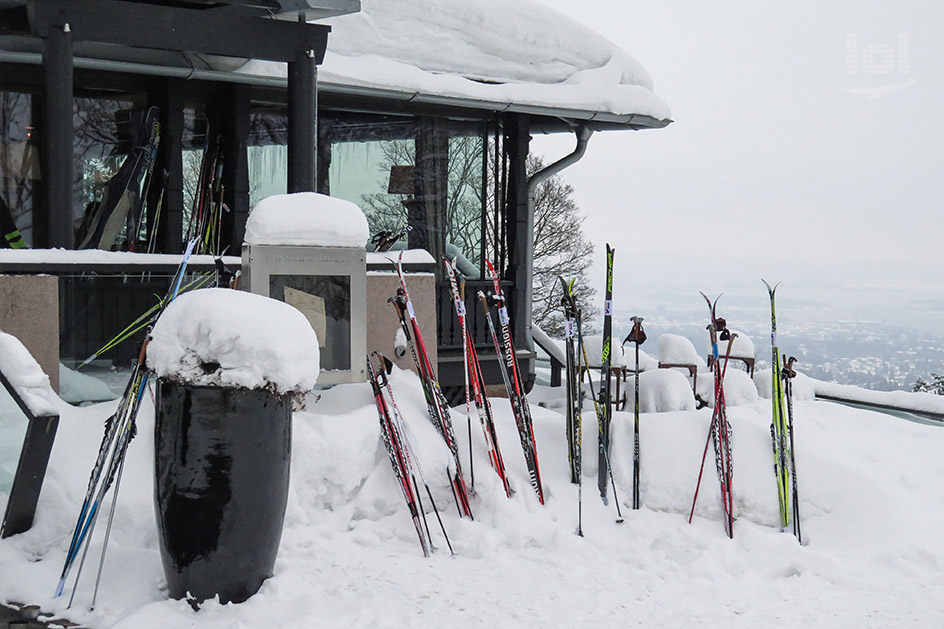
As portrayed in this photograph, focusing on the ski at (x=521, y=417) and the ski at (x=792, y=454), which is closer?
the ski at (x=792, y=454)

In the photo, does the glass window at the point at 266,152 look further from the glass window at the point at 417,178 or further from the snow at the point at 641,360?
the snow at the point at 641,360

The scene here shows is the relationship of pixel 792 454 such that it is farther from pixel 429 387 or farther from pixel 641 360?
pixel 641 360

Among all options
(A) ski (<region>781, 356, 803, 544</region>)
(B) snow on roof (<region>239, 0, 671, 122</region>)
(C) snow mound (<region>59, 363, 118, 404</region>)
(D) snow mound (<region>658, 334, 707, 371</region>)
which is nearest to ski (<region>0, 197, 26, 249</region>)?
(B) snow on roof (<region>239, 0, 671, 122</region>)

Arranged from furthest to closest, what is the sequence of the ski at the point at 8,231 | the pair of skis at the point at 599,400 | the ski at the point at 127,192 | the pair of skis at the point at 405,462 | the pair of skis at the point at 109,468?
the ski at the point at 127,192 → the ski at the point at 8,231 → the pair of skis at the point at 599,400 → the pair of skis at the point at 405,462 → the pair of skis at the point at 109,468

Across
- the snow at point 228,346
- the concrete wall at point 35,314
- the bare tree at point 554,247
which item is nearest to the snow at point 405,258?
the concrete wall at point 35,314

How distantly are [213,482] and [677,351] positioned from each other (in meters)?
5.12

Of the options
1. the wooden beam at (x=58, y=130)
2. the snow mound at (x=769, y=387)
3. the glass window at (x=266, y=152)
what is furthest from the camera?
→ the glass window at (x=266, y=152)

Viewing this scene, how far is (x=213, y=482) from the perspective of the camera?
3.85 meters

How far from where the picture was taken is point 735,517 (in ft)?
17.9

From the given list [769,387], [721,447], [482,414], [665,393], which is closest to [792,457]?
[721,447]

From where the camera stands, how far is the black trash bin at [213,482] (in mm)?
3846

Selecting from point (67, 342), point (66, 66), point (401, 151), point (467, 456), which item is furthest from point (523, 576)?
point (401, 151)

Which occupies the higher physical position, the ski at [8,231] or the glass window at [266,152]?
the glass window at [266,152]

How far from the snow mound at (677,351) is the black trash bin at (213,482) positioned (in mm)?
4807
